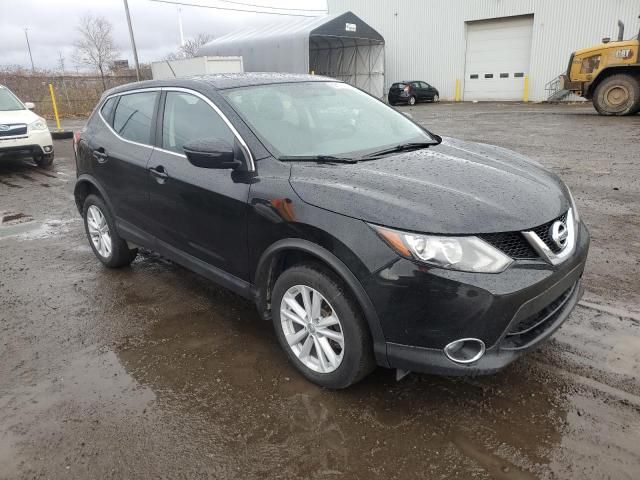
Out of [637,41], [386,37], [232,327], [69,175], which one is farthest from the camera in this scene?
[386,37]

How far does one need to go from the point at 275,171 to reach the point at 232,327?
1310 millimetres

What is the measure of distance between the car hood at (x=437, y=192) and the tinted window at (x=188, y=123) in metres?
0.71

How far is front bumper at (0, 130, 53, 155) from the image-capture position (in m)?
→ 9.79

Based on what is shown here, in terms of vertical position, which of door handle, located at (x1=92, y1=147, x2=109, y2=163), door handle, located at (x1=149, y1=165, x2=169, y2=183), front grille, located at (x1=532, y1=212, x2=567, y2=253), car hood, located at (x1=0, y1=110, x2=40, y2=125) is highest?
car hood, located at (x1=0, y1=110, x2=40, y2=125)

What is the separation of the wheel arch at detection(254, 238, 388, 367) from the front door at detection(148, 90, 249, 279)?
205 mm

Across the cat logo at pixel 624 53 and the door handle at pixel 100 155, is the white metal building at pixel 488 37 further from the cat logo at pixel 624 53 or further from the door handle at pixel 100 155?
the door handle at pixel 100 155

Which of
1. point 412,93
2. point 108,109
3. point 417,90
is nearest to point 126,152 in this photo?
point 108,109

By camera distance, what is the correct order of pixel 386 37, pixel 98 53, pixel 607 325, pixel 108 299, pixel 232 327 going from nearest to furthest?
pixel 607 325 → pixel 232 327 → pixel 108 299 → pixel 386 37 → pixel 98 53

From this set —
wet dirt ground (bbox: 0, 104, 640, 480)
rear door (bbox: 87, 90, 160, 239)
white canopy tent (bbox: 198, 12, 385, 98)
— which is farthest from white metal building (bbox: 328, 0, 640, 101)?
rear door (bbox: 87, 90, 160, 239)

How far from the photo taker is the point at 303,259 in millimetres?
2812

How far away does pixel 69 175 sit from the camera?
9.90m

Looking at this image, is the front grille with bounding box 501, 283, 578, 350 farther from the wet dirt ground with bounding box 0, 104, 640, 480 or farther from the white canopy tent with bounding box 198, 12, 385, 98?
the white canopy tent with bounding box 198, 12, 385, 98

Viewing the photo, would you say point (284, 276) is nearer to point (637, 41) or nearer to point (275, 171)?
point (275, 171)

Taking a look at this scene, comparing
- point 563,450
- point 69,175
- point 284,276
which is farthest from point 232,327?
point 69,175
